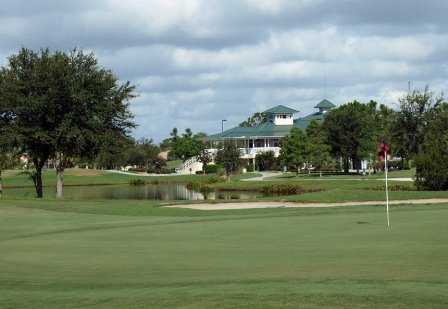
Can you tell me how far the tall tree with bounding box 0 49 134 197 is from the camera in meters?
50.1

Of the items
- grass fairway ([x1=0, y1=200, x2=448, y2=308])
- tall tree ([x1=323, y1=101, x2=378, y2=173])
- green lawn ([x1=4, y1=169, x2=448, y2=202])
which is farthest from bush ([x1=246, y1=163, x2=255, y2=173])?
grass fairway ([x1=0, y1=200, x2=448, y2=308])

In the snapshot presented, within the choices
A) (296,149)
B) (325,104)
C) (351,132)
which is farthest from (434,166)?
(325,104)

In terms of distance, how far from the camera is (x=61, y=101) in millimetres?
50812

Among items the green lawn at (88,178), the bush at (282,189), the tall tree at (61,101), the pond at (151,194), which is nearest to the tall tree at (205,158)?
the green lawn at (88,178)

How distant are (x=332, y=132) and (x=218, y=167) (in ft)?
78.9

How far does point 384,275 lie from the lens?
41.2ft

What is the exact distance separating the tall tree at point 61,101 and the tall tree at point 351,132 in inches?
1994

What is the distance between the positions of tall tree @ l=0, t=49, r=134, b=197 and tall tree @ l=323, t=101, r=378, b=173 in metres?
50.7

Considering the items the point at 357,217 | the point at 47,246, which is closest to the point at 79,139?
the point at 357,217

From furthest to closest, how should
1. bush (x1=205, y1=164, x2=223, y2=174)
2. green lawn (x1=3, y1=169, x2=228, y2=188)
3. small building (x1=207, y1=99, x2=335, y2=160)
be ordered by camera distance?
1. small building (x1=207, y1=99, x2=335, y2=160)
2. bush (x1=205, y1=164, x2=223, y2=174)
3. green lawn (x1=3, y1=169, x2=228, y2=188)

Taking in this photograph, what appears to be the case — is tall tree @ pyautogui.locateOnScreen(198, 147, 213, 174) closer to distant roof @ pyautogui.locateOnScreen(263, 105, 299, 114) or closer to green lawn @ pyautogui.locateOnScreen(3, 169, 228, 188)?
green lawn @ pyautogui.locateOnScreen(3, 169, 228, 188)

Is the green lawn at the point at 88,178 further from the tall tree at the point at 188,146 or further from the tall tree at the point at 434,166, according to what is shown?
the tall tree at the point at 434,166

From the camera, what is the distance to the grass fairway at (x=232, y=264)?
35.7 feet

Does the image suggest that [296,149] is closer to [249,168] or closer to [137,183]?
[137,183]
